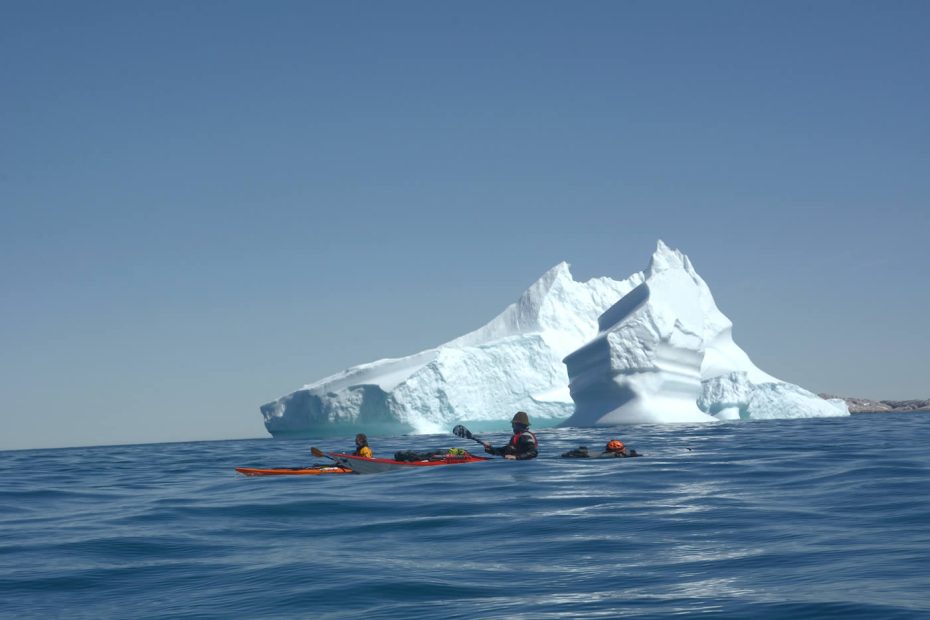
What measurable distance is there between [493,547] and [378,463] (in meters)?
11.1

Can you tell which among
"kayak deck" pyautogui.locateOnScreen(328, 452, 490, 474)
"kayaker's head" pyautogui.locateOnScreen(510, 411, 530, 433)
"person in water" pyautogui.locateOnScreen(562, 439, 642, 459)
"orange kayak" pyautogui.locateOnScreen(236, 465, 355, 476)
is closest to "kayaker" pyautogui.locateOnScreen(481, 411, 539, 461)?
"kayaker's head" pyautogui.locateOnScreen(510, 411, 530, 433)

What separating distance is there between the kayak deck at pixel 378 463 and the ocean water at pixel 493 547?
2395 mm

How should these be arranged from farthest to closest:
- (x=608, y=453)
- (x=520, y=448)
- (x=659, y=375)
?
1. (x=659, y=375)
2. (x=608, y=453)
3. (x=520, y=448)

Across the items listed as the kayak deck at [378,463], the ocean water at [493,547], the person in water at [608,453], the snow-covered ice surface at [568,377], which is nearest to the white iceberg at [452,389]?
the snow-covered ice surface at [568,377]

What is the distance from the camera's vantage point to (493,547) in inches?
360

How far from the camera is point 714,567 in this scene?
7.67 meters

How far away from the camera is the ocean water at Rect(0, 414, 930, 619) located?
6684mm

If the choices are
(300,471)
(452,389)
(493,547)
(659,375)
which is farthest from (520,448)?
(452,389)

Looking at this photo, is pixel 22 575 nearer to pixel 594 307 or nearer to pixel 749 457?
pixel 749 457

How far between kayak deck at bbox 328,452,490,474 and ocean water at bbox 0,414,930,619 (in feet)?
7.86

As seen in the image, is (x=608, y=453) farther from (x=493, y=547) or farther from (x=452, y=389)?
(x=452, y=389)

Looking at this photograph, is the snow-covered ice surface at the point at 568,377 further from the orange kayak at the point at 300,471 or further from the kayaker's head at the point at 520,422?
the orange kayak at the point at 300,471

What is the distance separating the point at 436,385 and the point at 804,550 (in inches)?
1828

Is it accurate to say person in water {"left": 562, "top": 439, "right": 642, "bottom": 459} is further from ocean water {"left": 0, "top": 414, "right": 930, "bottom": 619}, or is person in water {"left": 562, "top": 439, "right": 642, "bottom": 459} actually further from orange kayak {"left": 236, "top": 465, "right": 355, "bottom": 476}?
orange kayak {"left": 236, "top": 465, "right": 355, "bottom": 476}
